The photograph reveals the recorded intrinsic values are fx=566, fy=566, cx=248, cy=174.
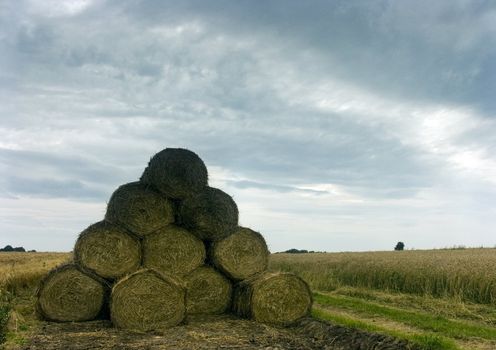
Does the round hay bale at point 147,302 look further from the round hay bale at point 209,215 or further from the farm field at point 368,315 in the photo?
the round hay bale at point 209,215

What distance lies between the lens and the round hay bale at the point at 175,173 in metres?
11.6

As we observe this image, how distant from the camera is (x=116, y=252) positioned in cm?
1101

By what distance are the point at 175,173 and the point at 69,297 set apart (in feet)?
10.4

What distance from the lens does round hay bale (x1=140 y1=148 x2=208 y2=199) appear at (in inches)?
456

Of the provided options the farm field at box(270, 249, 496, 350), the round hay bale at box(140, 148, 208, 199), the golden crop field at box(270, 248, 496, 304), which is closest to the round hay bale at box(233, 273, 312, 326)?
the farm field at box(270, 249, 496, 350)

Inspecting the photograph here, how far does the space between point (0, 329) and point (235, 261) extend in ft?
15.0

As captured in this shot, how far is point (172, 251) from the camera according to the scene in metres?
11.3

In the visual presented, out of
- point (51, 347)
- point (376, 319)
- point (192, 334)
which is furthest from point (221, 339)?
point (376, 319)

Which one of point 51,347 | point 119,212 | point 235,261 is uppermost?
point 119,212

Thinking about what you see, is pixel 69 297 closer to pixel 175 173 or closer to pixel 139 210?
pixel 139 210

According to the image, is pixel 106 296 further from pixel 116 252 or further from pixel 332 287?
pixel 332 287

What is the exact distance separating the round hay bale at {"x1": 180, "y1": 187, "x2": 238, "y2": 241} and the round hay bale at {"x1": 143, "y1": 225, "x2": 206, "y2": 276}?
0.78 ft

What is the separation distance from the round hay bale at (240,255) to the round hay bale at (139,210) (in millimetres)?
1207

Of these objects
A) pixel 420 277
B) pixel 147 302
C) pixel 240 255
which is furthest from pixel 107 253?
pixel 420 277
